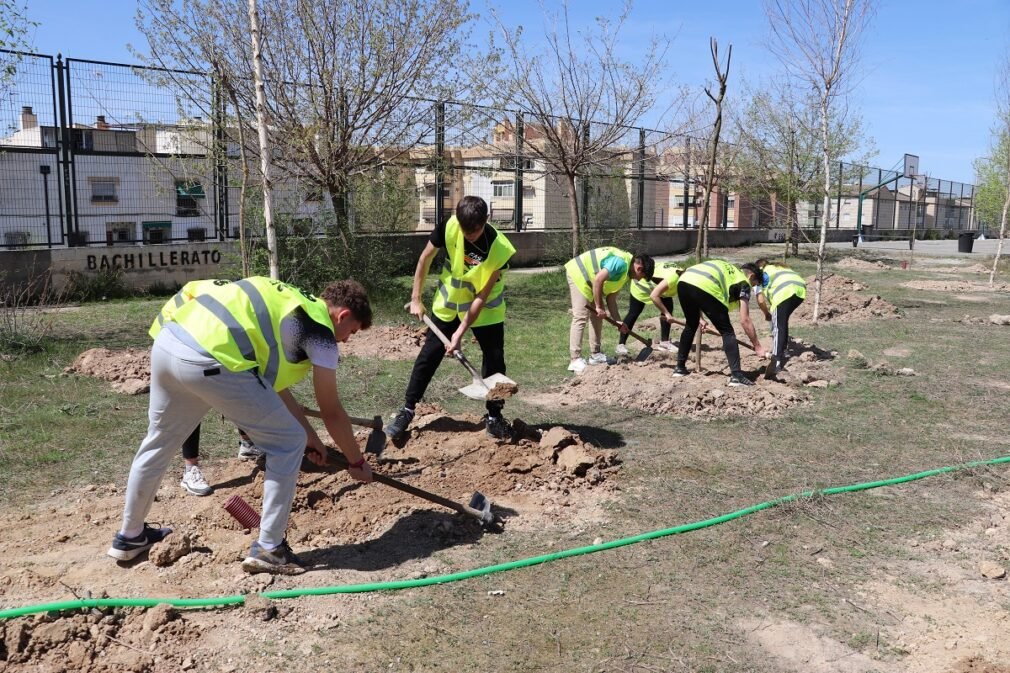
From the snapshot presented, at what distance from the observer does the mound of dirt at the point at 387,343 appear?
8.88 meters

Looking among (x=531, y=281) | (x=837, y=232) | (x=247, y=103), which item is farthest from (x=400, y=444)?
(x=837, y=232)

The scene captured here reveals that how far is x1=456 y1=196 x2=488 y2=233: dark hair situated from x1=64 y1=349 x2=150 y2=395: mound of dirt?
3.50 meters

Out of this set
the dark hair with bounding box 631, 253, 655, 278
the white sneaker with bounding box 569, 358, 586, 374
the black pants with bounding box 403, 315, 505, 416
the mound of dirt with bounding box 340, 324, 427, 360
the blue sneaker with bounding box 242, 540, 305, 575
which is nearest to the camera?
the blue sneaker with bounding box 242, 540, 305, 575

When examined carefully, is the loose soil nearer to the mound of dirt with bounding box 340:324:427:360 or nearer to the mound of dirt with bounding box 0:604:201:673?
the mound of dirt with bounding box 0:604:201:673

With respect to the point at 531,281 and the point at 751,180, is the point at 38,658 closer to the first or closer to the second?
the point at 531,281

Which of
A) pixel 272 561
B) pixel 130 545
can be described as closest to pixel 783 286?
pixel 272 561

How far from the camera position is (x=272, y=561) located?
3473mm

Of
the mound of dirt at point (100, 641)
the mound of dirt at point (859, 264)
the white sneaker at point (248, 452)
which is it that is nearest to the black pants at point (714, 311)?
the white sneaker at point (248, 452)

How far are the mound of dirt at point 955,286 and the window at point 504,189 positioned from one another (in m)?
9.48

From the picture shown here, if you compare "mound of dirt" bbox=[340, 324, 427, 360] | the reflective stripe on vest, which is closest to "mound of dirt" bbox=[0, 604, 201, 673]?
"mound of dirt" bbox=[340, 324, 427, 360]

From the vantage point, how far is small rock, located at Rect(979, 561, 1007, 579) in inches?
148

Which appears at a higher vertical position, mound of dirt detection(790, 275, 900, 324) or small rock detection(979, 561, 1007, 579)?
mound of dirt detection(790, 275, 900, 324)

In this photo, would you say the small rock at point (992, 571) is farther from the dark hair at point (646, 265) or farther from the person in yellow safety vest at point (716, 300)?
the dark hair at point (646, 265)

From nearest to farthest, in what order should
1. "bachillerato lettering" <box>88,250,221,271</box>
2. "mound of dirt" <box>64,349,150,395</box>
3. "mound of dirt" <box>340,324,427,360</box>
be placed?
"mound of dirt" <box>64,349,150,395</box>
"mound of dirt" <box>340,324,427,360</box>
"bachillerato lettering" <box>88,250,221,271</box>
